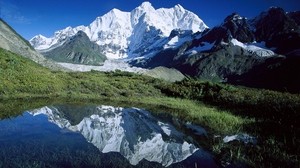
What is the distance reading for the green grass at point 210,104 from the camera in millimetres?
15445

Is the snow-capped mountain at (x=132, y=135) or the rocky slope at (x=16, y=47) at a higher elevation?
the rocky slope at (x=16, y=47)

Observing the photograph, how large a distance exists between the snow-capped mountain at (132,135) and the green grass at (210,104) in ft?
5.72

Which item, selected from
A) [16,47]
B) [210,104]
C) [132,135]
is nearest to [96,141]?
[132,135]

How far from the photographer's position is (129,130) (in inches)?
803

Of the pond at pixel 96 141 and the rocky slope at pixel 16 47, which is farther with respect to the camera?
the rocky slope at pixel 16 47

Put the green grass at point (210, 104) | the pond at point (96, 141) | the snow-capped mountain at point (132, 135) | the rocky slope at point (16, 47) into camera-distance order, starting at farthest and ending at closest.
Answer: the rocky slope at point (16, 47) → the green grass at point (210, 104) → the snow-capped mountain at point (132, 135) → the pond at point (96, 141)

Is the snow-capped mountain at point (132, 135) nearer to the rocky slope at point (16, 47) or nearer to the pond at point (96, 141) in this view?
the pond at point (96, 141)

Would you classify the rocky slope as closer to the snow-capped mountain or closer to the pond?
the snow-capped mountain

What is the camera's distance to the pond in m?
13.0

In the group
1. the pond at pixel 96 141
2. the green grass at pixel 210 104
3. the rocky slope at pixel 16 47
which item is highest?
the rocky slope at pixel 16 47

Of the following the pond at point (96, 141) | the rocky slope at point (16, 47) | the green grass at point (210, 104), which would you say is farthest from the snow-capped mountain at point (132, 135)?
the rocky slope at point (16, 47)

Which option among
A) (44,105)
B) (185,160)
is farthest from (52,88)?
(185,160)

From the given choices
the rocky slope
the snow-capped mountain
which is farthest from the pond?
the rocky slope

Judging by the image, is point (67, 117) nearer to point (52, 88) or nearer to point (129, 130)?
point (129, 130)
